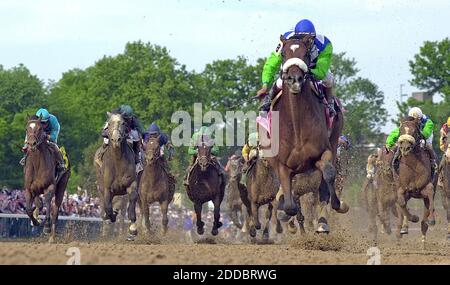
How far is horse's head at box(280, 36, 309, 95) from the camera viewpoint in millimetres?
15289

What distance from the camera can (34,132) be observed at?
72.2ft

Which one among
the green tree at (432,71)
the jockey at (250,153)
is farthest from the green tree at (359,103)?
the jockey at (250,153)

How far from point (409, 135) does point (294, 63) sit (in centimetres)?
758

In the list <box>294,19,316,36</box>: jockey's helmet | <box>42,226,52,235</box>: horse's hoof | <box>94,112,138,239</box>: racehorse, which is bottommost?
<box>42,226,52,235</box>: horse's hoof

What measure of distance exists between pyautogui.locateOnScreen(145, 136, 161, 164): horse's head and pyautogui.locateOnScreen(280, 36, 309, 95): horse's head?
1077 centimetres

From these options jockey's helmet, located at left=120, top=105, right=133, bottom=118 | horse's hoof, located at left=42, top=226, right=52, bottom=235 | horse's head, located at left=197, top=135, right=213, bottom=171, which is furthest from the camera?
horse's head, located at left=197, top=135, right=213, bottom=171

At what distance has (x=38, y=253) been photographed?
12992mm

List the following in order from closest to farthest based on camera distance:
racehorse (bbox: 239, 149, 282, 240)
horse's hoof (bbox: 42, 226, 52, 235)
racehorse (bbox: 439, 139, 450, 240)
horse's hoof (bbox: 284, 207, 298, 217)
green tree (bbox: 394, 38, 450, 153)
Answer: horse's hoof (bbox: 284, 207, 298, 217) → horse's hoof (bbox: 42, 226, 52, 235) → racehorse (bbox: 239, 149, 282, 240) → racehorse (bbox: 439, 139, 450, 240) → green tree (bbox: 394, 38, 450, 153)

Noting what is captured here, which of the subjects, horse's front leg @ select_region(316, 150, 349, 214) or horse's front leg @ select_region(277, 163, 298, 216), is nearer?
horse's front leg @ select_region(316, 150, 349, 214)

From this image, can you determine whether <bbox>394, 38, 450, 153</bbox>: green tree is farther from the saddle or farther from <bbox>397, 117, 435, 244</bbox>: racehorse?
the saddle

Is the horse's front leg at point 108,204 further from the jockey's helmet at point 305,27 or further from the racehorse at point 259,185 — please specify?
the jockey's helmet at point 305,27

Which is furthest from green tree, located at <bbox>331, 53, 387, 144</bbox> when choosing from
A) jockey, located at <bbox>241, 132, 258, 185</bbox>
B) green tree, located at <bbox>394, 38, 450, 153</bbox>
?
jockey, located at <bbox>241, 132, 258, 185</bbox>

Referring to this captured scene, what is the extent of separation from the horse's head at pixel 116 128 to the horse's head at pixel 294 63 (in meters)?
5.81
